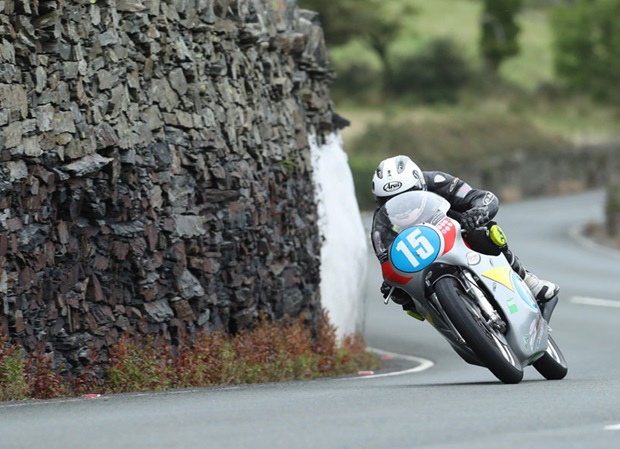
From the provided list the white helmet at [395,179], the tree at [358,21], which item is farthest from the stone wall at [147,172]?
the tree at [358,21]

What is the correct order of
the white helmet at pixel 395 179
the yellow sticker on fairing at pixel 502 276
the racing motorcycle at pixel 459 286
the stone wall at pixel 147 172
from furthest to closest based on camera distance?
the white helmet at pixel 395 179
the yellow sticker on fairing at pixel 502 276
the stone wall at pixel 147 172
the racing motorcycle at pixel 459 286

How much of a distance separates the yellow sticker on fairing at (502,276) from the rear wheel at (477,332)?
0.27 meters

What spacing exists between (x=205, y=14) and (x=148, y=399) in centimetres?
499

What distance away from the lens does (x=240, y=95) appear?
46.6ft

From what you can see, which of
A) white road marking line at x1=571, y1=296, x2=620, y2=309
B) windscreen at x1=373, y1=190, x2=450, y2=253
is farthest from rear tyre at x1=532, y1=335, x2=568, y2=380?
white road marking line at x1=571, y1=296, x2=620, y2=309

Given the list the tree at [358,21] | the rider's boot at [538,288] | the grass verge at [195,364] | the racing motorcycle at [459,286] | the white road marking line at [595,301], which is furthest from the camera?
the tree at [358,21]

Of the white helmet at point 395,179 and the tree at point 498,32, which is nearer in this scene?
the white helmet at point 395,179

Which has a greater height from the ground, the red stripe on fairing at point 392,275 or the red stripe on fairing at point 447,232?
the red stripe on fairing at point 447,232

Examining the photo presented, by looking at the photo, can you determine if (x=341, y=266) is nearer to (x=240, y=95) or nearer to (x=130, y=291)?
(x=240, y=95)

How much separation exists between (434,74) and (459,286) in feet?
218

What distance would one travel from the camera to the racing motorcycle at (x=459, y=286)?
1030cm

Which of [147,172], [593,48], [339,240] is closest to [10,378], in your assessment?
[147,172]

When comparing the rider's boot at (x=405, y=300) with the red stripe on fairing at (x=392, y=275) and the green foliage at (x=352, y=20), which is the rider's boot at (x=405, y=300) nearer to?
the red stripe on fairing at (x=392, y=275)

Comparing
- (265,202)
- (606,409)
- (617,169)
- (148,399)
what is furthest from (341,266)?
(617,169)
